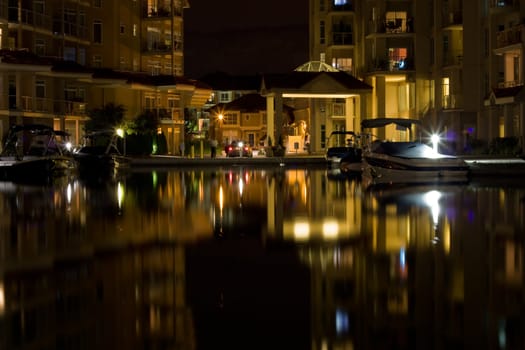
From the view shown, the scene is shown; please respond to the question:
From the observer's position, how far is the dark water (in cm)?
970

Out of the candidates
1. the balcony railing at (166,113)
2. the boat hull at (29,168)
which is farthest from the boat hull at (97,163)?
the balcony railing at (166,113)

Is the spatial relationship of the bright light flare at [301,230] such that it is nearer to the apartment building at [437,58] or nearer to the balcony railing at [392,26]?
the apartment building at [437,58]

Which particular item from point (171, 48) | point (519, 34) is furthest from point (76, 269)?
point (171, 48)

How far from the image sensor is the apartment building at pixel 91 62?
202 feet

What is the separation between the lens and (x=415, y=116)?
70875mm

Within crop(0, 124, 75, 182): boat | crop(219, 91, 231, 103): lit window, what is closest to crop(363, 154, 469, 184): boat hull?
crop(0, 124, 75, 182): boat

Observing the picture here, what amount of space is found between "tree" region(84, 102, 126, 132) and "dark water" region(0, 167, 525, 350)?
3902 cm

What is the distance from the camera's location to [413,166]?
127ft

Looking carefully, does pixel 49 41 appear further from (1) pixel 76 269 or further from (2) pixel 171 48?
(1) pixel 76 269

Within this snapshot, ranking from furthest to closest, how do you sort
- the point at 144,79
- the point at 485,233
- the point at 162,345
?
the point at 144,79 → the point at 485,233 → the point at 162,345

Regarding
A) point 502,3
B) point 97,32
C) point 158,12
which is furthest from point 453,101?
point 158,12

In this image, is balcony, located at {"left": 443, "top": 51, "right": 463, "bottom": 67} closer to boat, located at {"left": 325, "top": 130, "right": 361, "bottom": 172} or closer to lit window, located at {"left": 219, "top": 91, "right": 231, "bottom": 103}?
boat, located at {"left": 325, "top": 130, "right": 361, "bottom": 172}

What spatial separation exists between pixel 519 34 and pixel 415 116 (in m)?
19.6

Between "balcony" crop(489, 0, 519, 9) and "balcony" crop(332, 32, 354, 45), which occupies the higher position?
"balcony" crop(332, 32, 354, 45)
